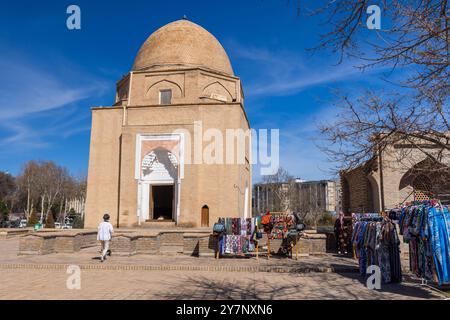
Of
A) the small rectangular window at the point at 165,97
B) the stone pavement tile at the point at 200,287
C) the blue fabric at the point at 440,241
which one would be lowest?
the stone pavement tile at the point at 200,287

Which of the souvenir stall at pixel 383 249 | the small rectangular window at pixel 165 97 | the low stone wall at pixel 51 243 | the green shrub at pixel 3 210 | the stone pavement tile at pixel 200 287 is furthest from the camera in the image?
the green shrub at pixel 3 210

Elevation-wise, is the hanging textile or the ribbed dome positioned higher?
the ribbed dome

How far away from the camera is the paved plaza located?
5.82m

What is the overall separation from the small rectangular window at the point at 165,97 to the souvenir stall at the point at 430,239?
65.2 feet

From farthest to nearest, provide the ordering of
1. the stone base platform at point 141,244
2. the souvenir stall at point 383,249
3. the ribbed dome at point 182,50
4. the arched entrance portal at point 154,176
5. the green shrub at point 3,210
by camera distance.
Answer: the green shrub at point 3,210, the ribbed dome at point 182,50, the arched entrance portal at point 154,176, the stone base platform at point 141,244, the souvenir stall at point 383,249

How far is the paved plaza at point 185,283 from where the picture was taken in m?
5.82

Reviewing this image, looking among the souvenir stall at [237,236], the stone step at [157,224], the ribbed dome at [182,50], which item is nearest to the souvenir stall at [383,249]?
the souvenir stall at [237,236]

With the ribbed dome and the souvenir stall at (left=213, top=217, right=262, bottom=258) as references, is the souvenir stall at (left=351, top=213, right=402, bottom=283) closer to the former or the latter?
the souvenir stall at (left=213, top=217, right=262, bottom=258)

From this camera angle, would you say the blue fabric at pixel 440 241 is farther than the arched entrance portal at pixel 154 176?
No

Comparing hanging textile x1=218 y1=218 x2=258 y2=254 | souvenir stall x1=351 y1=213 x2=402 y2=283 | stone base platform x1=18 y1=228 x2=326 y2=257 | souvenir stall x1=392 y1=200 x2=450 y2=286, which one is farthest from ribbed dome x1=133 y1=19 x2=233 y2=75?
souvenir stall x1=392 y1=200 x2=450 y2=286

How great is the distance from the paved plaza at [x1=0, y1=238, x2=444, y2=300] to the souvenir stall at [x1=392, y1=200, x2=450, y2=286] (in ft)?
1.14

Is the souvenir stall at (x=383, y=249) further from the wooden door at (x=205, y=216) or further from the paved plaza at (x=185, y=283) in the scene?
the wooden door at (x=205, y=216)

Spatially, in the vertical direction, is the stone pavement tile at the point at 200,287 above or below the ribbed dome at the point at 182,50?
below
